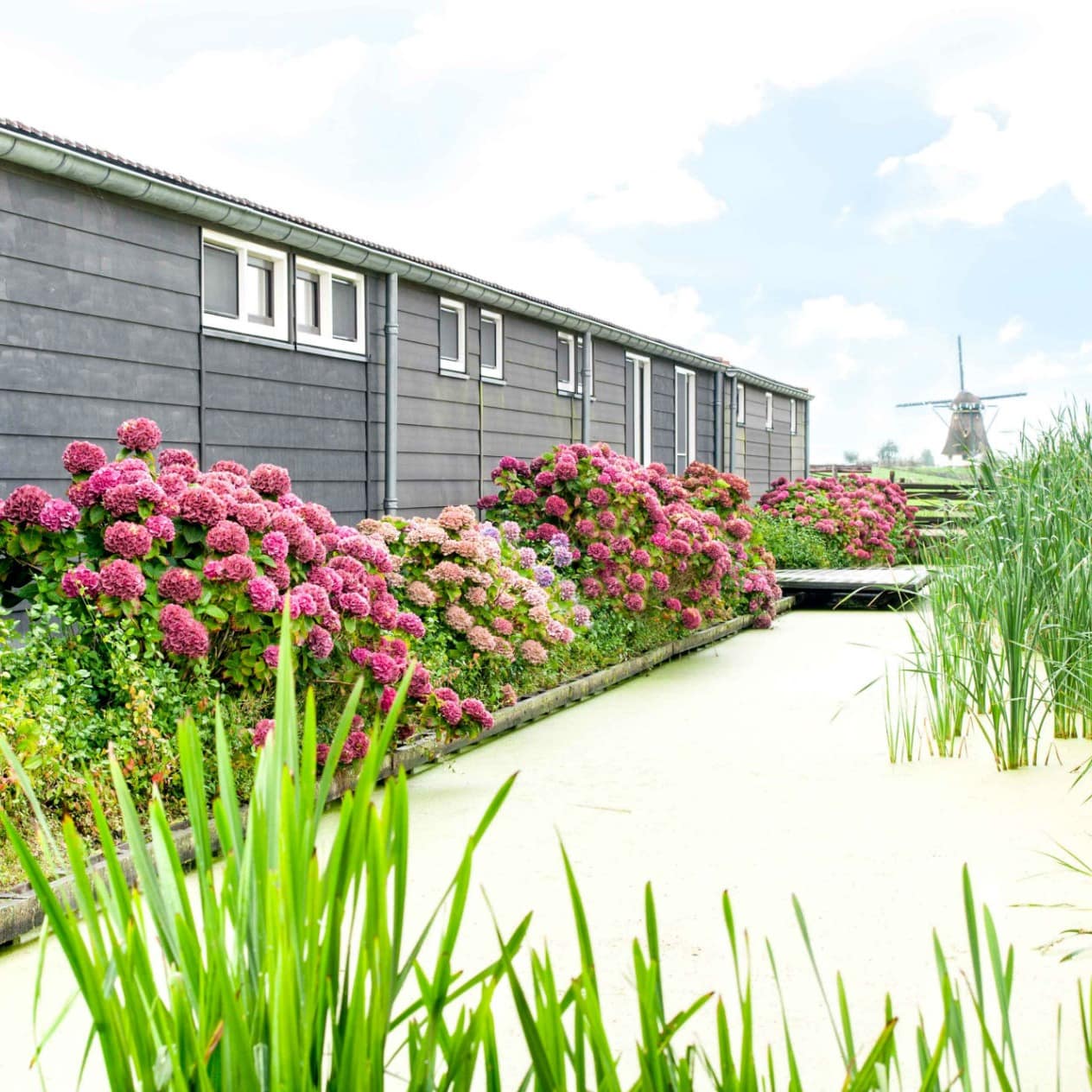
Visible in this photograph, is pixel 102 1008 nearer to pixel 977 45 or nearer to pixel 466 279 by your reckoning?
pixel 466 279

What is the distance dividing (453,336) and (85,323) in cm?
467

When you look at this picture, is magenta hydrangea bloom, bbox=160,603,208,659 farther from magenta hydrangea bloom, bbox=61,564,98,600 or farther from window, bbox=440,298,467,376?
window, bbox=440,298,467,376

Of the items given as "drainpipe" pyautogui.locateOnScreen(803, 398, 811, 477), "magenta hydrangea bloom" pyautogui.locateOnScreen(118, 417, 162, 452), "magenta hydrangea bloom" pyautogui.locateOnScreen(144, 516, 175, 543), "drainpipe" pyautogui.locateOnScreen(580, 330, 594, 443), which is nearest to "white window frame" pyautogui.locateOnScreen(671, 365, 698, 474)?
"drainpipe" pyautogui.locateOnScreen(580, 330, 594, 443)

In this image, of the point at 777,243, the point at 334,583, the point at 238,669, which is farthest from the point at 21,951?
the point at 777,243

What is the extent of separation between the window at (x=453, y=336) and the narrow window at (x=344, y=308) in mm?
1366

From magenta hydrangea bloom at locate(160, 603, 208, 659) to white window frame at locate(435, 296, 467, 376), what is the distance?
711 cm

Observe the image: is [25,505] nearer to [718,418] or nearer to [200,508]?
[200,508]

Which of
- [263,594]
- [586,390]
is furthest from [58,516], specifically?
[586,390]

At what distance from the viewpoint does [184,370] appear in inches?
311

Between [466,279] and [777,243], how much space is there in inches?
2000

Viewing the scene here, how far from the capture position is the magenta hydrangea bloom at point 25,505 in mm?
4320

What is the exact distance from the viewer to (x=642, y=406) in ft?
53.8

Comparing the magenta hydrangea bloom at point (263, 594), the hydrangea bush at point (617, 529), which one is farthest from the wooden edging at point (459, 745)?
the magenta hydrangea bloom at point (263, 594)

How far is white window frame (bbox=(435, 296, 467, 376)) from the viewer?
436 inches
